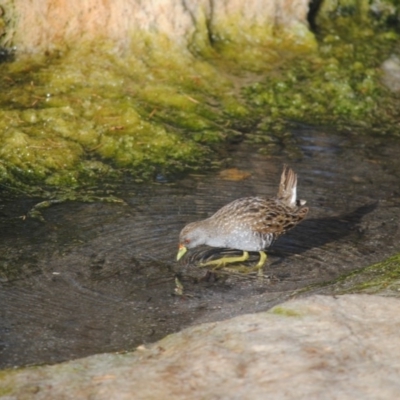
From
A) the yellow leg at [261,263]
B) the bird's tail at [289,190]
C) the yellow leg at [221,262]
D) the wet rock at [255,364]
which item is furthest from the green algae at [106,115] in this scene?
the wet rock at [255,364]

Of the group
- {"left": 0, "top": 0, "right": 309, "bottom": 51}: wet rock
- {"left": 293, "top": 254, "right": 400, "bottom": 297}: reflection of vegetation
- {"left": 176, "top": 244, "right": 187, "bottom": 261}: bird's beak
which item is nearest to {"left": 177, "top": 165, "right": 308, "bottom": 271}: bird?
{"left": 176, "top": 244, "right": 187, "bottom": 261}: bird's beak

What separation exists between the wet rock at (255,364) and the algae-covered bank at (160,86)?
3.40 metres

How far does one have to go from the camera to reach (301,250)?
26.1 feet

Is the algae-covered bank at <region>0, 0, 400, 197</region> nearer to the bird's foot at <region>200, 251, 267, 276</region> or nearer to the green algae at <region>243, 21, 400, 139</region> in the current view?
the green algae at <region>243, 21, 400, 139</region>

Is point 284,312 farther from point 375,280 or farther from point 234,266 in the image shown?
point 234,266

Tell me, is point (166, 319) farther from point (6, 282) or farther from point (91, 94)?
point (91, 94)

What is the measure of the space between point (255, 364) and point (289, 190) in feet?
10.00

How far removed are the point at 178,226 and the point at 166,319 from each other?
173 cm

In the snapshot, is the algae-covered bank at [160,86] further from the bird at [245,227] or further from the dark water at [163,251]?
the bird at [245,227]

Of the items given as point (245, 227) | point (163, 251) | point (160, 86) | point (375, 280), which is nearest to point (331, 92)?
point (160, 86)

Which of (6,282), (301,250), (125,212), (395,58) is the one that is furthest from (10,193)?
(395,58)

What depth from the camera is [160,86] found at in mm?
10289

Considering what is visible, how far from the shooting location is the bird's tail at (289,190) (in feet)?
26.5

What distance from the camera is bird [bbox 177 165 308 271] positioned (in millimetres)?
7652
